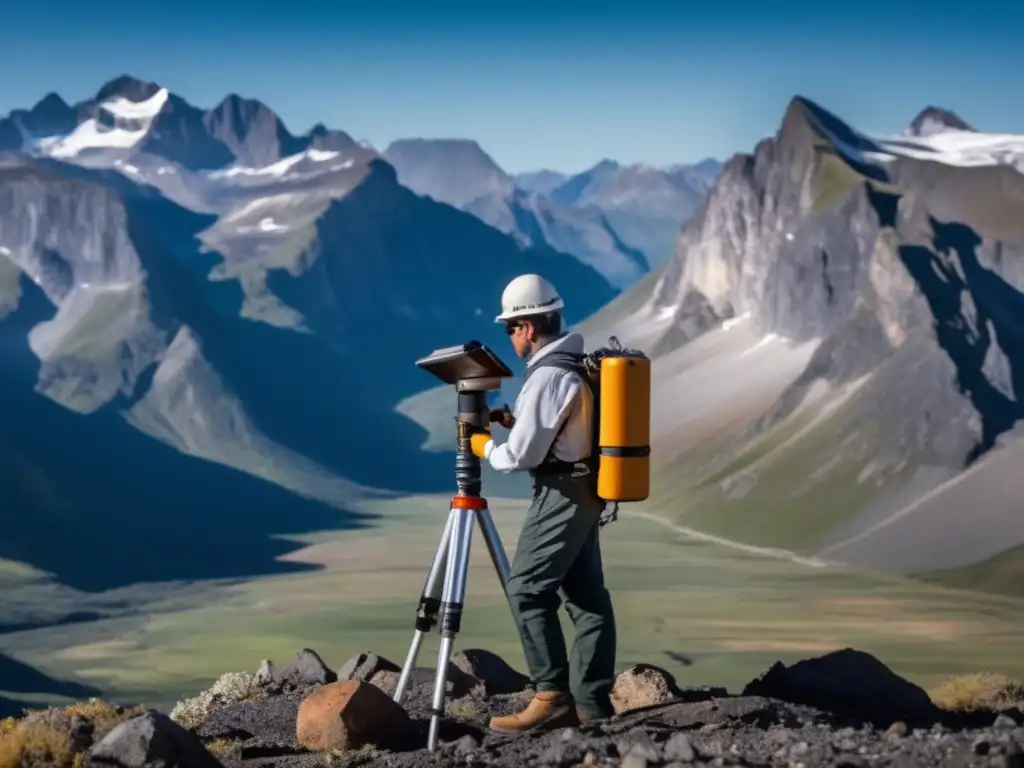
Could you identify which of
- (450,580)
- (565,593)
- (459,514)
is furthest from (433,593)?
(565,593)

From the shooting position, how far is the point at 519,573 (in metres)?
16.8

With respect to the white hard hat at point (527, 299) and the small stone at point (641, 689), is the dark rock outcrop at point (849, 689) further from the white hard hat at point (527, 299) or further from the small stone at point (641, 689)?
the white hard hat at point (527, 299)

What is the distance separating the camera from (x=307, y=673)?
24.3m

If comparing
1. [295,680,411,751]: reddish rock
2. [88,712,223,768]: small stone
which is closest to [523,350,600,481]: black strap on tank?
[295,680,411,751]: reddish rock

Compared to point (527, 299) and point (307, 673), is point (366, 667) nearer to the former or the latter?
point (307, 673)

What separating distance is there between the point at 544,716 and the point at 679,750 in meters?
3.06

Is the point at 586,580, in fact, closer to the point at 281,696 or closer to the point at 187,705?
the point at 281,696

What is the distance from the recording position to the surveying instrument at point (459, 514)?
16.5 meters

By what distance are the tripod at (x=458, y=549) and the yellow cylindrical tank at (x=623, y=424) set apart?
4.74 ft

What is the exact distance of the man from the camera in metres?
16.2

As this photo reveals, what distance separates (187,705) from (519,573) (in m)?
8.89

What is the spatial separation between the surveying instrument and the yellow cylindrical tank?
1214mm

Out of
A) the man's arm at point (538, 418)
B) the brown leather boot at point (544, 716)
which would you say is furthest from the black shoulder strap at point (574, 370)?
the brown leather boot at point (544, 716)

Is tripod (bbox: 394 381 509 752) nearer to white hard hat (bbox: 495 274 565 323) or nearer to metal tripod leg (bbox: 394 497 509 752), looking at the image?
metal tripod leg (bbox: 394 497 509 752)
